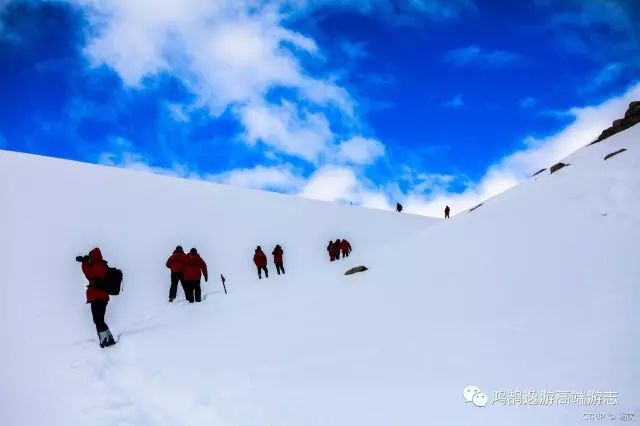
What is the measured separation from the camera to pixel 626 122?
20.9 m

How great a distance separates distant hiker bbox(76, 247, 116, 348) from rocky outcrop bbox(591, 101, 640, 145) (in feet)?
71.5

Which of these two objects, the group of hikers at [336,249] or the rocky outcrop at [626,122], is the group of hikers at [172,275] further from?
the rocky outcrop at [626,122]

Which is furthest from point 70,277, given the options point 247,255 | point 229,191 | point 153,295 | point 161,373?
point 229,191

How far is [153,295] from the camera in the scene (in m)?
14.6

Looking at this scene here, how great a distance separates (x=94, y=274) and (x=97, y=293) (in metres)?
0.33

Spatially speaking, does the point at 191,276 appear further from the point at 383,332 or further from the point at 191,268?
the point at 383,332

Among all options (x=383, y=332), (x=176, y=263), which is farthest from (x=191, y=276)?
(x=383, y=332)

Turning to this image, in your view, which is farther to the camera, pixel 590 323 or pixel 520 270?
pixel 520 270

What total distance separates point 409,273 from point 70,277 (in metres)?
11.8

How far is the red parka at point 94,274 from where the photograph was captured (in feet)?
25.3

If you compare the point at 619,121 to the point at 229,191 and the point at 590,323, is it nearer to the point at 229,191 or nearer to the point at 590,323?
the point at 590,323

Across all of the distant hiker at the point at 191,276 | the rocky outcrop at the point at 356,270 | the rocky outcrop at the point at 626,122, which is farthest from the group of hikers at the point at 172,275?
the rocky outcrop at the point at 626,122

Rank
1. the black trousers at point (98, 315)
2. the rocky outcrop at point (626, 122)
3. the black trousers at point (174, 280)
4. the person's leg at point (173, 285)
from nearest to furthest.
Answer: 1. the black trousers at point (98, 315)
2. the black trousers at point (174, 280)
3. the person's leg at point (173, 285)
4. the rocky outcrop at point (626, 122)

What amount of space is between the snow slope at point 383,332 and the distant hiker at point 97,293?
266 millimetres
